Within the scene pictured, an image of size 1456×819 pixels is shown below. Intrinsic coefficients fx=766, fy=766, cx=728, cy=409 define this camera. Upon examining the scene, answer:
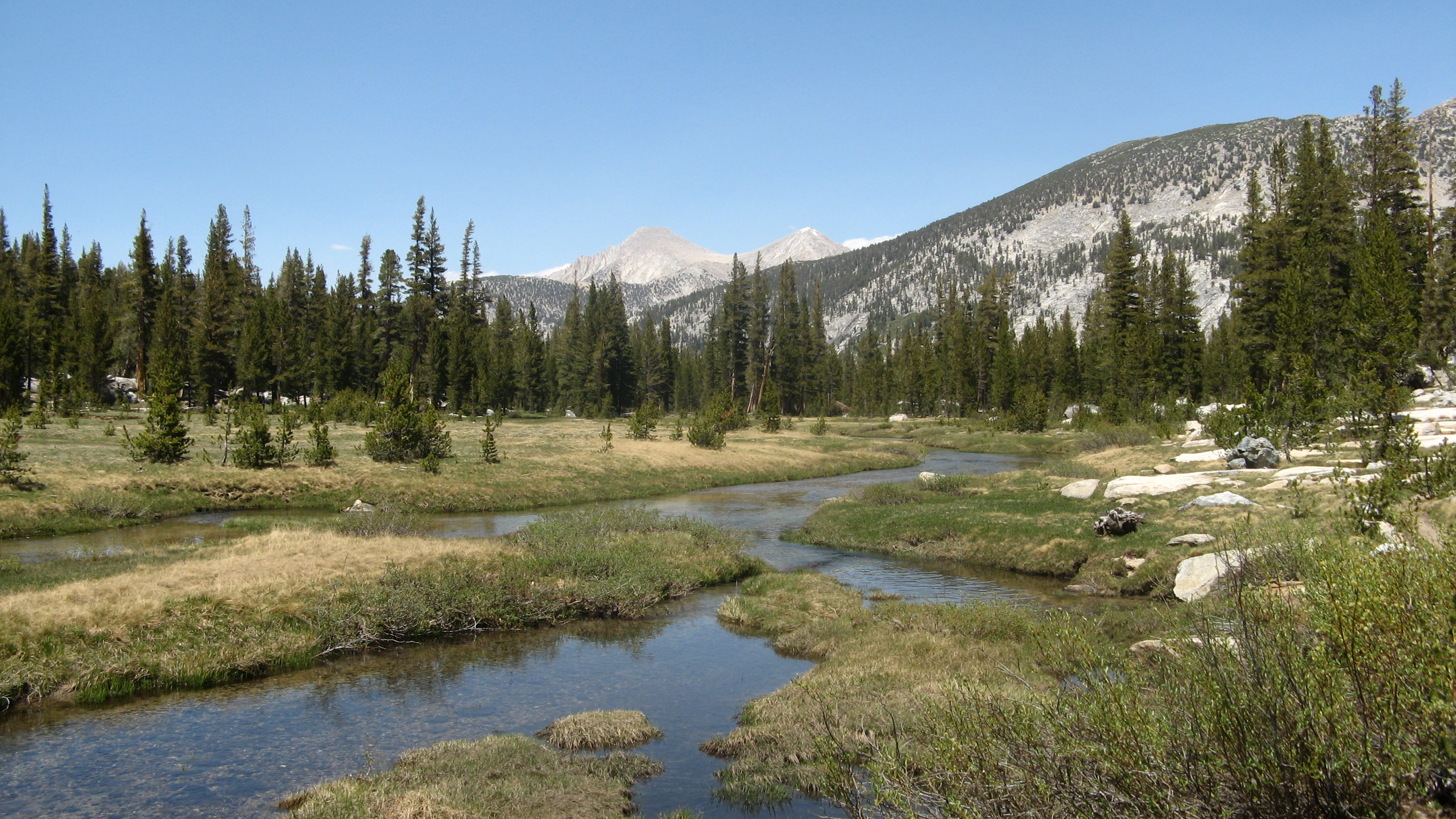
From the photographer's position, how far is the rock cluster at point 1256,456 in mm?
27008

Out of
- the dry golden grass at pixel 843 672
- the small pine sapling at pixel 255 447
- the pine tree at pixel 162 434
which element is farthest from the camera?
the small pine sapling at pixel 255 447

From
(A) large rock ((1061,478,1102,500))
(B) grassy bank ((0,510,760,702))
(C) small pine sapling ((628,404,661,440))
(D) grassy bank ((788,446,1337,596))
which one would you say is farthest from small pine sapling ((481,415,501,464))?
(A) large rock ((1061,478,1102,500))

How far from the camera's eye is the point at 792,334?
106 meters

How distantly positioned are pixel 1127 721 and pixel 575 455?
42.2m

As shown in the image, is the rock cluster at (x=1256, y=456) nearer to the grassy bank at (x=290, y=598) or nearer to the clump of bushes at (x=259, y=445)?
the grassy bank at (x=290, y=598)

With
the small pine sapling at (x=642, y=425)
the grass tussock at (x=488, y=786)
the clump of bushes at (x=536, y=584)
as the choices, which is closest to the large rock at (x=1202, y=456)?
the clump of bushes at (x=536, y=584)

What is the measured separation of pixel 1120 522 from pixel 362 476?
3115cm

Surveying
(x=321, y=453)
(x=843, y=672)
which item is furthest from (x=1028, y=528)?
(x=321, y=453)

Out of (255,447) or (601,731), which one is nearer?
(601,731)

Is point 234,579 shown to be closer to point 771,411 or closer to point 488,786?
point 488,786

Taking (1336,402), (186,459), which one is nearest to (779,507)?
(1336,402)

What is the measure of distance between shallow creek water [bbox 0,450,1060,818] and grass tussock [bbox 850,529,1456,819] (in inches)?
170

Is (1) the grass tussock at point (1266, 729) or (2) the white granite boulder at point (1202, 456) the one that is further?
(2) the white granite boulder at point (1202, 456)

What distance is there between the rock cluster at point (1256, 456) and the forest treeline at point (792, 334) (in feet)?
5.91
